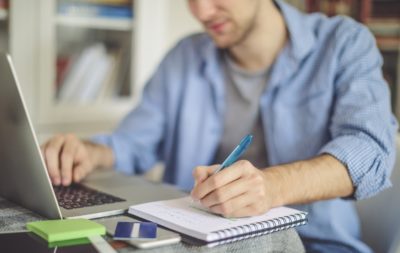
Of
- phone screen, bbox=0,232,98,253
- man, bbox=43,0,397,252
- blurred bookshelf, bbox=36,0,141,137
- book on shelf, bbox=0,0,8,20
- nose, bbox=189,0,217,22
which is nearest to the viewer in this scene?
phone screen, bbox=0,232,98,253

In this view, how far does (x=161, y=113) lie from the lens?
1.39 metres

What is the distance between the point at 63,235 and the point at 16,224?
0.38 ft

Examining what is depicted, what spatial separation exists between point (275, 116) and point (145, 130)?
0.37 meters

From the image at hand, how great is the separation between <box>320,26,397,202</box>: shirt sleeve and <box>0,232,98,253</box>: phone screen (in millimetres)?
500

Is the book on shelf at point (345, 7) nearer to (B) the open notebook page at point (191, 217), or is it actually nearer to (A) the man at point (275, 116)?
(A) the man at point (275, 116)

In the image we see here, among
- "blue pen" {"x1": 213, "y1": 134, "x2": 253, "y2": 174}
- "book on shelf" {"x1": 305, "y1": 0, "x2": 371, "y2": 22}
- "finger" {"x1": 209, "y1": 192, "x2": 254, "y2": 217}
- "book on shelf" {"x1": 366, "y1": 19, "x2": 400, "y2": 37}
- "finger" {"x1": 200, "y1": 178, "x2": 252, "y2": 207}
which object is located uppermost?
"book on shelf" {"x1": 305, "y1": 0, "x2": 371, "y2": 22}

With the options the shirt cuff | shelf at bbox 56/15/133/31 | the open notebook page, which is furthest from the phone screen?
shelf at bbox 56/15/133/31

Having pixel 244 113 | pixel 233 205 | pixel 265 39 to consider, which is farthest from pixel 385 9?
pixel 233 205

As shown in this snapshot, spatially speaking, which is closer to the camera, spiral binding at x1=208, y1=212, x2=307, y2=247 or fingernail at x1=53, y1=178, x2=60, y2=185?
spiral binding at x1=208, y1=212, x2=307, y2=247

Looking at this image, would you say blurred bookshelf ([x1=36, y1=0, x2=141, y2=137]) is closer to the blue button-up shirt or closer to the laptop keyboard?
the blue button-up shirt

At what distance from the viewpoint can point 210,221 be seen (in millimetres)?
695

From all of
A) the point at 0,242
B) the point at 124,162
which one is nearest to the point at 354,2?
the point at 124,162

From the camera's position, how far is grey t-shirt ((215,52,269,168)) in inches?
49.1

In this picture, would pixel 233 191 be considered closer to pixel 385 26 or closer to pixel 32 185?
pixel 32 185
